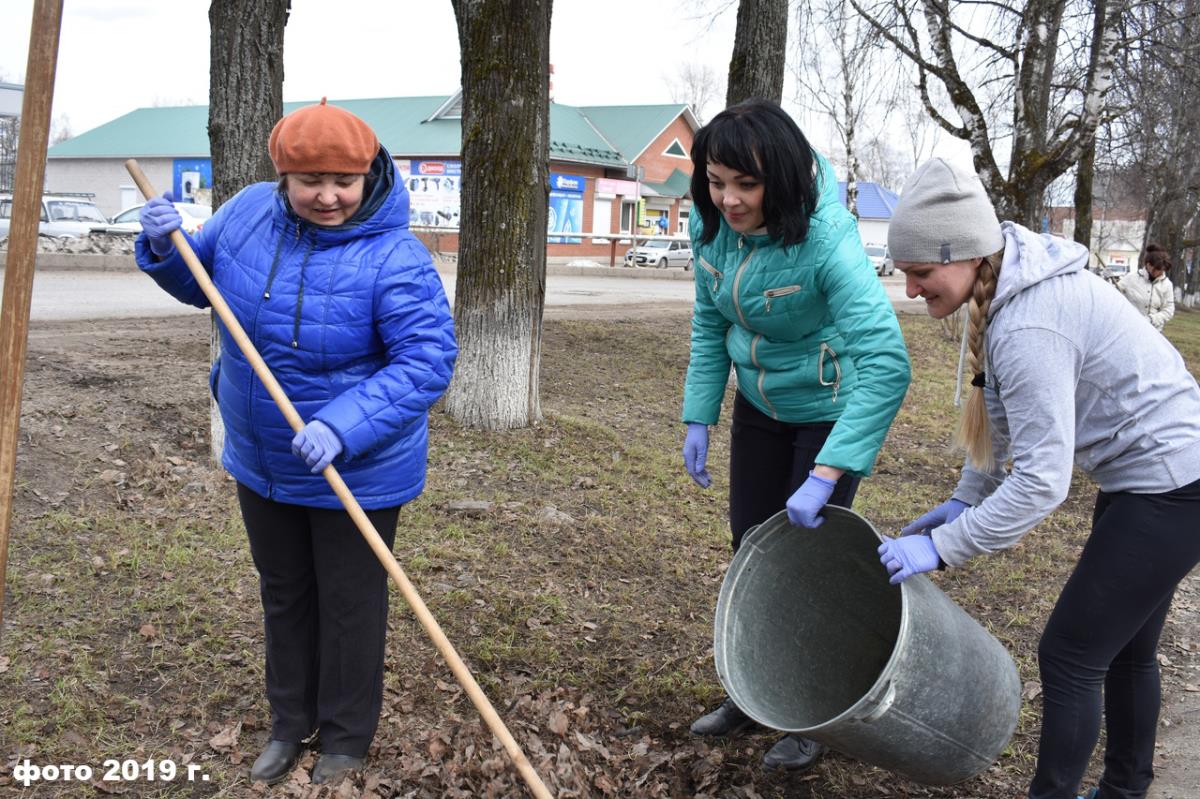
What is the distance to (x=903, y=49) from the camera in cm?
1305

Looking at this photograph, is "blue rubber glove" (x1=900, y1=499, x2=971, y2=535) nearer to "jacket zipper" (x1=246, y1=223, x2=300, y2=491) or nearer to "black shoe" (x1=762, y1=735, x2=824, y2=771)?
"black shoe" (x1=762, y1=735, x2=824, y2=771)

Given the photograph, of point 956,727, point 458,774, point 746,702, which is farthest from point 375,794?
point 956,727

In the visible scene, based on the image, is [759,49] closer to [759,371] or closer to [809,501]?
[759,371]

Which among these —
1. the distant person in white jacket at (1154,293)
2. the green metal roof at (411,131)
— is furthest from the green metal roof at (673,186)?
the distant person in white jacket at (1154,293)

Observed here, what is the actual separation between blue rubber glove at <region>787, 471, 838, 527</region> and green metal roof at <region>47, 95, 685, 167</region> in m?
33.0

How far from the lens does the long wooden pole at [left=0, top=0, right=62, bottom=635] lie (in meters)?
2.19

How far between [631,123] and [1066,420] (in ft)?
137

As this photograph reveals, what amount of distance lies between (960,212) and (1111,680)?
1401mm

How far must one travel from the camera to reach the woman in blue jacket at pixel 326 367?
95.6 inches

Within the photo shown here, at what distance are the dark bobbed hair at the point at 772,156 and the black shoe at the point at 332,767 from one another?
72.3 inches

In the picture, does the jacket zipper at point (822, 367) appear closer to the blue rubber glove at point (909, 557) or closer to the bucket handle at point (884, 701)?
the blue rubber glove at point (909, 557)

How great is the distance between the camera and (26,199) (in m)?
2.21

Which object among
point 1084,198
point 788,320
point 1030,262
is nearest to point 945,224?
point 1030,262

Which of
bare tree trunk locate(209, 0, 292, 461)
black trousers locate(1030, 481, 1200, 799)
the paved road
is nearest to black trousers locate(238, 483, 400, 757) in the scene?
black trousers locate(1030, 481, 1200, 799)
